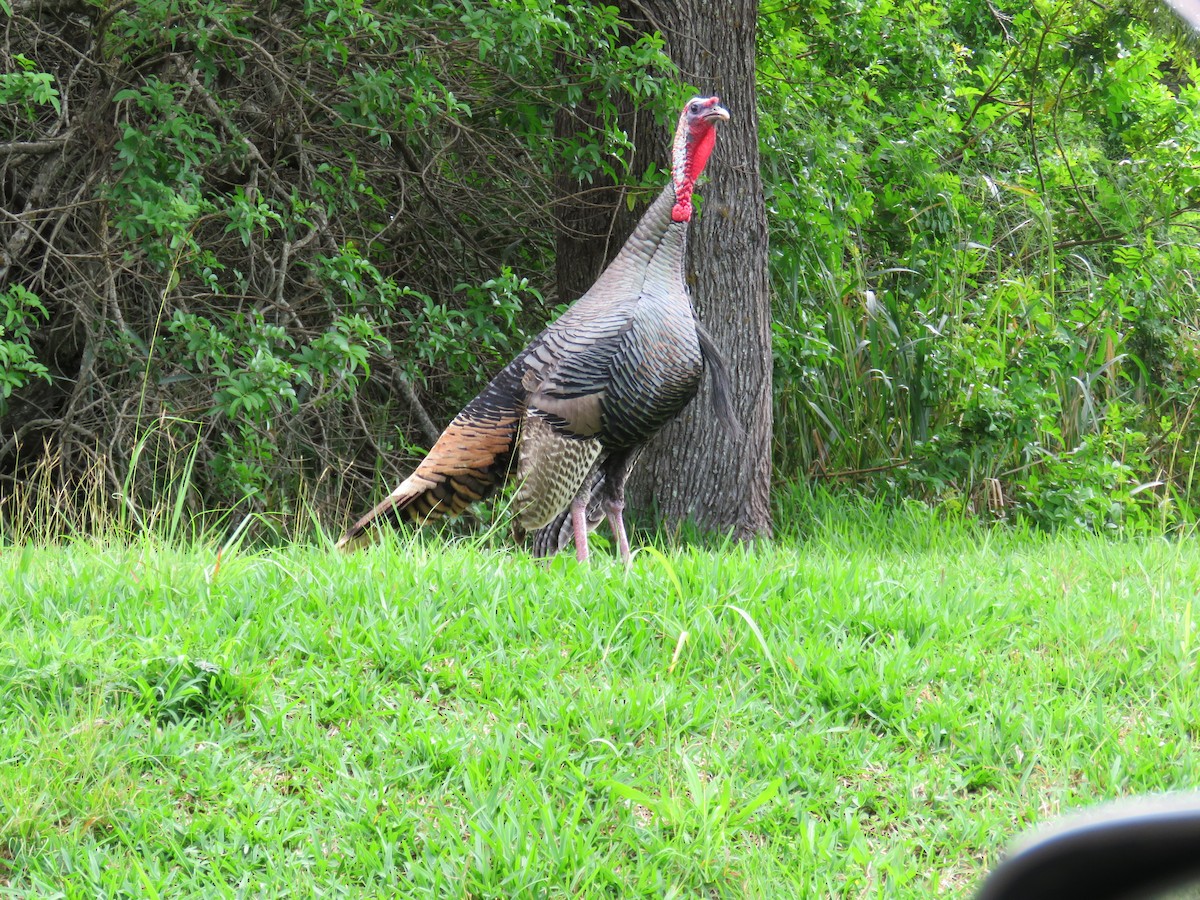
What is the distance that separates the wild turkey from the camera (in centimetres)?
498

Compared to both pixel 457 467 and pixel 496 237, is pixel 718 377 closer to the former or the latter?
pixel 457 467

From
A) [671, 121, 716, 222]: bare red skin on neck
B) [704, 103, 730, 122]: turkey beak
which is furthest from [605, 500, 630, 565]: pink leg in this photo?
[704, 103, 730, 122]: turkey beak

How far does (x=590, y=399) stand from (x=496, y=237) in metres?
3.11

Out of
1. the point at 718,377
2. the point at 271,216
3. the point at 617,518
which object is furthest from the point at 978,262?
the point at 271,216

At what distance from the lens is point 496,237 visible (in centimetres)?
780

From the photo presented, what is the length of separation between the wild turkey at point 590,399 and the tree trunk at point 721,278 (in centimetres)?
108

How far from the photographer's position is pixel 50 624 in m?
3.67

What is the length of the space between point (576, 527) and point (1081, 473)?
3464mm

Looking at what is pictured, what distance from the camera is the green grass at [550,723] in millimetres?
2793

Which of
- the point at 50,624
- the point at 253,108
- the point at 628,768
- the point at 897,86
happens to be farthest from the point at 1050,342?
the point at 50,624

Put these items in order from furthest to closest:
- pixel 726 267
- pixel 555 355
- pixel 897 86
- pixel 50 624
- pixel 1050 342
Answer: pixel 897 86 → pixel 1050 342 → pixel 726 267 → pixel 555 355 → pixel 50 624

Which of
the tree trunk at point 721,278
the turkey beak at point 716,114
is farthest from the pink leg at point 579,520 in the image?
the turkey beak at point 716,114

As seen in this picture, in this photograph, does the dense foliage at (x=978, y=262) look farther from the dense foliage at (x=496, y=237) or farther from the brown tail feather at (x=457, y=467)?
the brown tail feather at (x=457, y=467)

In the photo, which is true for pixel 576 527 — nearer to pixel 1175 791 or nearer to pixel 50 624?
pixel 50 624
